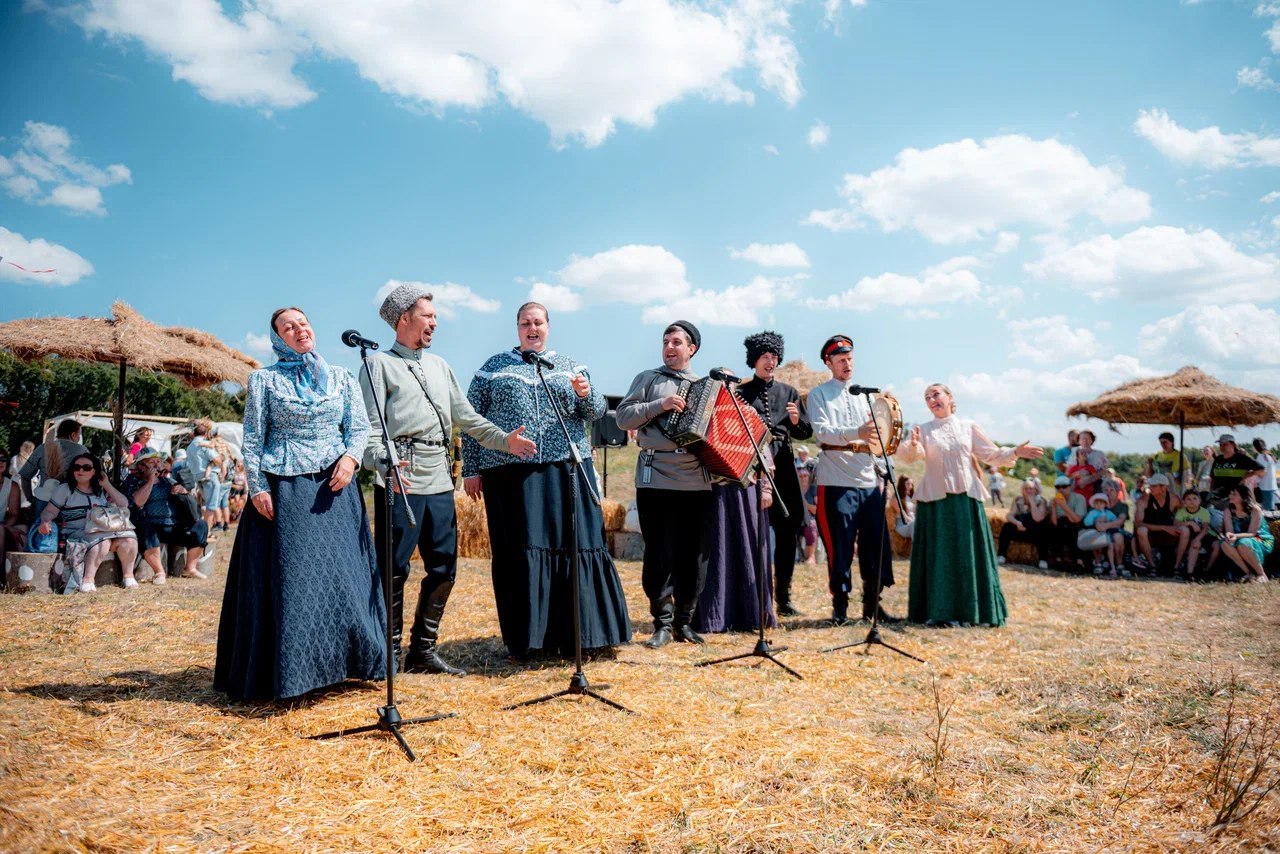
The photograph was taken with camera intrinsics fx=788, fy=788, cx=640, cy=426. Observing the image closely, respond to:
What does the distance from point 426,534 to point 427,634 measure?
2.22ft

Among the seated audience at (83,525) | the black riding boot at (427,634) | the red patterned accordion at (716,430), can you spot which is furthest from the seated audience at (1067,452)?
the seated audience at (83,525)

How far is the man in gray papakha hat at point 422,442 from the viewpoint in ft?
Result: 14.7

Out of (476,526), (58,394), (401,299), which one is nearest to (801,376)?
(476,526)

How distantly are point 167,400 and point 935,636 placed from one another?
35.0m

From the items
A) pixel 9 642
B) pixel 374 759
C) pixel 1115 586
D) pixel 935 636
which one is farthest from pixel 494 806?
pixel 1115 586

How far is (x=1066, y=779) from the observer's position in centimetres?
324

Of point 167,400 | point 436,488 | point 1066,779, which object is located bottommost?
point 1066,779

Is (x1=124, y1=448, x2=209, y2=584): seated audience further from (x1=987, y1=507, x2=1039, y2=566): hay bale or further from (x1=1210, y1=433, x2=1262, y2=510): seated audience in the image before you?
(x1=1210, y1=433, x2=1262, y2=510): seated audience

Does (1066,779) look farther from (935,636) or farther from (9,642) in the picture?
(9,642)

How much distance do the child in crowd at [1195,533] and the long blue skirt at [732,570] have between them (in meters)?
7.56

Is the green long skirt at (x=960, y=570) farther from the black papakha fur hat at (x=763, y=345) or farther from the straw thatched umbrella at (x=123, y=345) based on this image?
the straw thatched umbrella at (x=123, y=345)

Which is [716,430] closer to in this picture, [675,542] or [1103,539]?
[675,542]

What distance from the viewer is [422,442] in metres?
4.57

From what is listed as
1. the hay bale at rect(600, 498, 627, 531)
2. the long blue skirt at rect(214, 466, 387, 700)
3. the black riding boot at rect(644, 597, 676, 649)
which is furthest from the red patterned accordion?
the hay bale at rect(600, 498, 627, 531)
